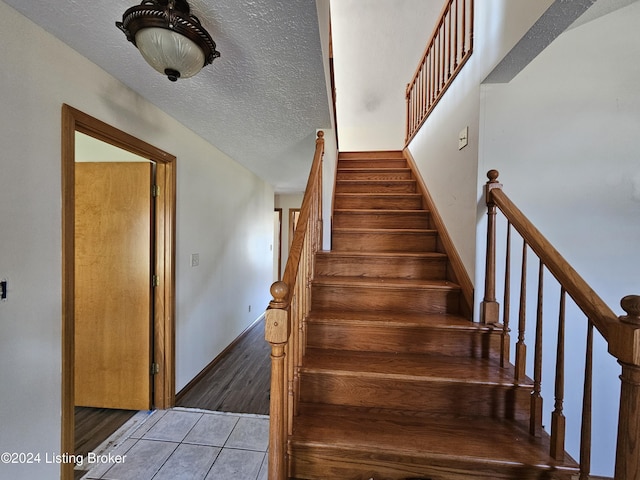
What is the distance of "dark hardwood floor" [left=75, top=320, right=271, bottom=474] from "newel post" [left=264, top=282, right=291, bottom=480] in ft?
4.14

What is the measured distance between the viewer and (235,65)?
1.42 m

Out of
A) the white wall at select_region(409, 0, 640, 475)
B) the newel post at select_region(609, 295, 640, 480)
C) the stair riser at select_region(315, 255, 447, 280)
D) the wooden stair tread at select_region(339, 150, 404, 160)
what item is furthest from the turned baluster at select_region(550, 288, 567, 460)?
the wooden stair tread at select_region(339, 150, 404, 160)

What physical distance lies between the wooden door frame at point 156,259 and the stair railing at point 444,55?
2311 mm

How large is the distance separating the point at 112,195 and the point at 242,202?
1.64m

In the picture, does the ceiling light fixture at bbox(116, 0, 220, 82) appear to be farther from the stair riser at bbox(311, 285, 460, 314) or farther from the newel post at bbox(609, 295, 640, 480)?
the newel post at bbox(609, 295, 640, 480)

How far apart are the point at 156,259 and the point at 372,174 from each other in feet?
8.03

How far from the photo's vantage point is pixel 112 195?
6.94 feet

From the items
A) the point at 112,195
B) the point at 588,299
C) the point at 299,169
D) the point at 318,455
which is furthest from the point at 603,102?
the point at 112,195

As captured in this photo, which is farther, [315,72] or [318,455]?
[315,72]

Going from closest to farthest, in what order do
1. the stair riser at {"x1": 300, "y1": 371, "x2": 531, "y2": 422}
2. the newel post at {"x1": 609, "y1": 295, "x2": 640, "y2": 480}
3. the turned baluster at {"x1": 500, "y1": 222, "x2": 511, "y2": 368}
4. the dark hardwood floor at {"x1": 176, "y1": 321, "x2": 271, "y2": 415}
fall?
the newel post at {"x1": 609, "y1": 295, "x2": 640, "y2": 480}, the stair riser at {"x1": 300, "y1": 371, "x2": 531, "y2": 422}, the turned baluster at {"x1": 500, "y1": 222, "x2": 511, "y2": 368}, the dark hardwood floor at {"x1": 176, "y1": 321, "x2": 271, "y2": 415}

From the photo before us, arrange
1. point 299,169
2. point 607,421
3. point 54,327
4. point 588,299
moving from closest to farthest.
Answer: point 588,299
point 54,327
point 607,421
point 299,169

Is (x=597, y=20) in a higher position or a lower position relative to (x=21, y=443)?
higher

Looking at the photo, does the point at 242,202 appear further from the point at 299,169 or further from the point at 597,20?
the point at 597,20

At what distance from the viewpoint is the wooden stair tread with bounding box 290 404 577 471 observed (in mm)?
1136
